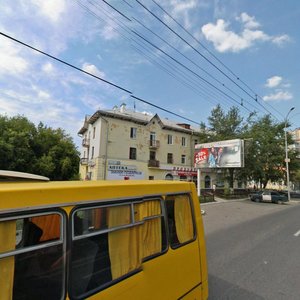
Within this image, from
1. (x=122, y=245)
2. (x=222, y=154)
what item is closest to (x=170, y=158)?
(x=222, y=154)

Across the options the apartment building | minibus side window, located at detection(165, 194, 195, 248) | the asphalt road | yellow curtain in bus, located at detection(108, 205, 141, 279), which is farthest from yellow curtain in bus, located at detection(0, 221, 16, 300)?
the apartment building

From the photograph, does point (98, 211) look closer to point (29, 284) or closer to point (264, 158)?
point (29, 284)

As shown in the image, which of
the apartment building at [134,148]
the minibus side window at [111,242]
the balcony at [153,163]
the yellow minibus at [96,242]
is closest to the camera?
the yellow minibus at [96,242]

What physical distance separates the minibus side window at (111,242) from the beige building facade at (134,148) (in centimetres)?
3132

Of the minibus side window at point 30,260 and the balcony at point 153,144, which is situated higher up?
the balcony at point 153,144

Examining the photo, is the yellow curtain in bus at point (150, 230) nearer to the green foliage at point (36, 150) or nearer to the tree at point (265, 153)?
the green foliage at point (36, 150)

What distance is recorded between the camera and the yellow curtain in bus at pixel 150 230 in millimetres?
2729

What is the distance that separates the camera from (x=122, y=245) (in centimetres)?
252

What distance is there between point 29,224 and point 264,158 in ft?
130

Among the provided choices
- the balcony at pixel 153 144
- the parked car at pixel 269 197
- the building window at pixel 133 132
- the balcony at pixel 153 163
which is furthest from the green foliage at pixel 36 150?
the parked car at pixel 269 197

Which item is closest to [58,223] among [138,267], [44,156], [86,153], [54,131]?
[138,267]

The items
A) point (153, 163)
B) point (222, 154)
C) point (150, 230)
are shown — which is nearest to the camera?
point (150, 230)

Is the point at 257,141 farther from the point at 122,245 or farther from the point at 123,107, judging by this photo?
the point at 122,245

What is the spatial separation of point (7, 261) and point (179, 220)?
207 centimetres
